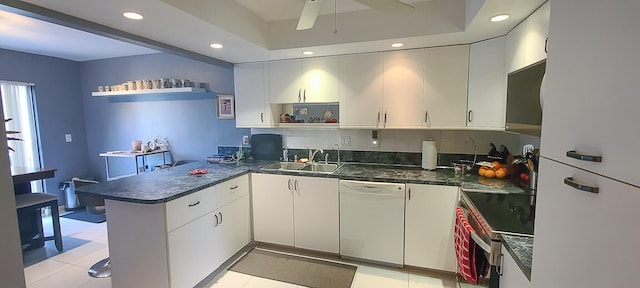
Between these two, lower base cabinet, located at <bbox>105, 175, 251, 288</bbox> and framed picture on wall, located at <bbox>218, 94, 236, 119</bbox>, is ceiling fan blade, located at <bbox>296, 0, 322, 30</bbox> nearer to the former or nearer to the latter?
lower base cabinet, located at <bbox>105, 175, 251, 288</bbox>

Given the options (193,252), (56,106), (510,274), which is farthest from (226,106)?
(510,274)

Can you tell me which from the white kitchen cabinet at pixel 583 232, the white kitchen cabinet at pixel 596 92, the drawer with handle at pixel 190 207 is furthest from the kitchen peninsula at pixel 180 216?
→ the white kitchen cabinet at pixel 596 92

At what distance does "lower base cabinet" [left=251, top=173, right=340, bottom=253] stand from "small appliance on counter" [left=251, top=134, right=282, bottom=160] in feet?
1.94

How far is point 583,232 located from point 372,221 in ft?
6.54

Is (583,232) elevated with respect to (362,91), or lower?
lower

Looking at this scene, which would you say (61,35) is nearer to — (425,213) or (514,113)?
(425,213)

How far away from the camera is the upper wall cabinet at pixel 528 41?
163cm

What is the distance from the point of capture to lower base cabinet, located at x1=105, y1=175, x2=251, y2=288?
2.04 m

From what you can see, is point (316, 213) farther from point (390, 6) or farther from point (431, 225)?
point (390, 6)

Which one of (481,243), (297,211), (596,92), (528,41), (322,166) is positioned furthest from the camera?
→ (322,166)

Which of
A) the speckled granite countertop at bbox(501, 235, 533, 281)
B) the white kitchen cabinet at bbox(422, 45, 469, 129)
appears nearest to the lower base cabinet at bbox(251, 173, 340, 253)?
the white kitchen cabinet at bbox(422, 45, 469, 129)

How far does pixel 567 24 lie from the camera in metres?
0.82

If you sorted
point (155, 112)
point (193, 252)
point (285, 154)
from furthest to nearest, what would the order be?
point (155, 112) < point (285, 154) < point (193, 252)

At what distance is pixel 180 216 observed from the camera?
216 cm
